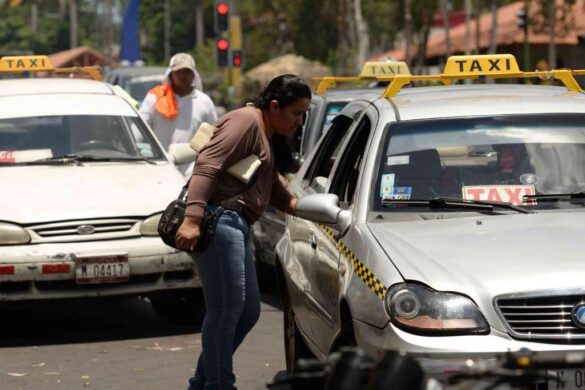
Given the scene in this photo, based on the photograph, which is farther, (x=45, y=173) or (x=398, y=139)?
(x=45, y=173)

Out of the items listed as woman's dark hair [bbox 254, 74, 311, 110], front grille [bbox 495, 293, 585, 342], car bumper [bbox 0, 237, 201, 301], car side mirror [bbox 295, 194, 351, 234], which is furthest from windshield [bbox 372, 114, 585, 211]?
car bumper [bbox 0, 237, 201, 301]

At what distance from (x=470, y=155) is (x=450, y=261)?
114 cm

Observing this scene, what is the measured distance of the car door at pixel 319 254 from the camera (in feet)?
20.3

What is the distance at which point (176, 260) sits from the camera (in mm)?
9219

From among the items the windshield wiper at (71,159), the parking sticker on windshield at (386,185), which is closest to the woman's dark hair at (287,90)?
the parking sticker on windshield at (386,185)

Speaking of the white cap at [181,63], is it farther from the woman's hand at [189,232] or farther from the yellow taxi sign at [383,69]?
the woman's hand at [189,232]

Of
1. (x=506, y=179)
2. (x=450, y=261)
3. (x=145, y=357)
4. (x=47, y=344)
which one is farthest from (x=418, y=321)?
(x=47, y=344)

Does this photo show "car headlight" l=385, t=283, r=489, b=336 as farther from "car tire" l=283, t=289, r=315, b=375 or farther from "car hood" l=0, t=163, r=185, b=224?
"car hood" l=0, t=163, r=185, b=224

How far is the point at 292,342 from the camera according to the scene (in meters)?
7.20

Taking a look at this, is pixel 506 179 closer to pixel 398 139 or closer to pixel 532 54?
pixel 398 139

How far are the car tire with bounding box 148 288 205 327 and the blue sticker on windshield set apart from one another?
345 cm

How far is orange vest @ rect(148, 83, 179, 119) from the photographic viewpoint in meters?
12.1

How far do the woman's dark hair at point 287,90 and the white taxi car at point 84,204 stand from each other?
9.78 feet

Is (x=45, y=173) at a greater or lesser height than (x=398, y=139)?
lesser
